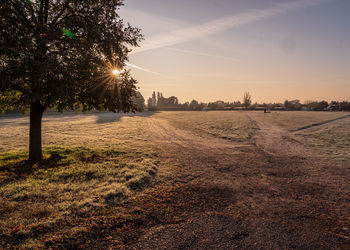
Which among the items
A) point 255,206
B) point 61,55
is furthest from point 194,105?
point 255,206

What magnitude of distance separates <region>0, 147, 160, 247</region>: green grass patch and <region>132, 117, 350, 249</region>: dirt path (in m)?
1.84

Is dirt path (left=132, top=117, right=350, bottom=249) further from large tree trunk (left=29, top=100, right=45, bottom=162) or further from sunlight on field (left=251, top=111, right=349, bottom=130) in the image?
sunlight on field (left=251, top=111, right=349, bottom=130)

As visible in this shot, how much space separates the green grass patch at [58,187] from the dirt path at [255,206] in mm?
1835

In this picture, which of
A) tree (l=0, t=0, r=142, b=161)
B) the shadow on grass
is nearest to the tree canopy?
tree (l=0, t=0, r=142, b=161)

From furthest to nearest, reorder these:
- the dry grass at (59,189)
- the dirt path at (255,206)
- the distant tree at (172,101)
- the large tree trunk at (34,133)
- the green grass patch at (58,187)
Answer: the distant tree at (172,101) → the large tree trunk at (34,133) → the green grass patch at (58,187) → the dry grass at (59,189) → the dirt path at (255,206)

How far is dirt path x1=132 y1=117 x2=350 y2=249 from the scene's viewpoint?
4.04m

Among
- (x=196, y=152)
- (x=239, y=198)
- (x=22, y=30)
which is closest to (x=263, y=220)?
(x=239, y=198)

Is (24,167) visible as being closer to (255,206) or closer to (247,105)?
(255,206)

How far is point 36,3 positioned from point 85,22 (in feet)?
6.96

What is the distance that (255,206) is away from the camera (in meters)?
5.63

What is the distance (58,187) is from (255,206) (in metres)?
7.11

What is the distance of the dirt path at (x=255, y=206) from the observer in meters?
4.04

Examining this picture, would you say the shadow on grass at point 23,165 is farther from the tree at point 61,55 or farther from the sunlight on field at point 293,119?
the sunlight on field at point 293,119

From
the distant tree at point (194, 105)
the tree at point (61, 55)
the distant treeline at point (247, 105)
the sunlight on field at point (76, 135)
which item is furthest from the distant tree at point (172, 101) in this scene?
the tree at point (61, 55)
